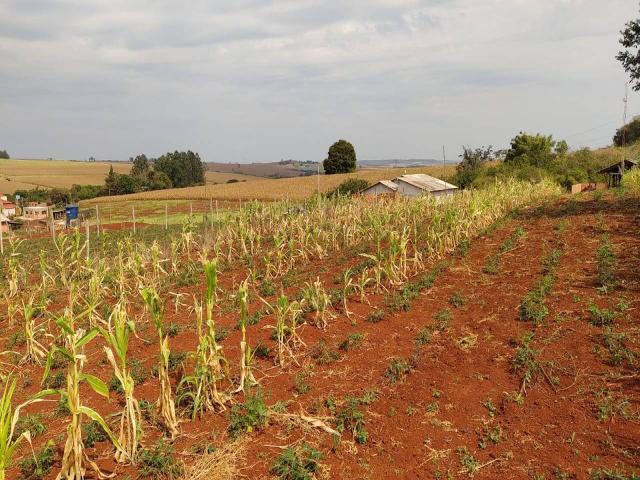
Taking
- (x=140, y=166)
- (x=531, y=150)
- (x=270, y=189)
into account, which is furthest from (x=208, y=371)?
(x=140, y=166)

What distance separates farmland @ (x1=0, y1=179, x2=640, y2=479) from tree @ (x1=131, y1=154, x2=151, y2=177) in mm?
71695

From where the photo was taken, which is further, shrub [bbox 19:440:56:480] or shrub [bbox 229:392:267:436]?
shrub [bbox 229:392:267:436]

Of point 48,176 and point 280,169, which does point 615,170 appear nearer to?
point 48,176

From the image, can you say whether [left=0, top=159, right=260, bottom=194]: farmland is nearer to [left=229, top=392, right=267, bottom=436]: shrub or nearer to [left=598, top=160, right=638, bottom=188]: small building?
[left=598, top=160, right=638, bottom=188]: small building

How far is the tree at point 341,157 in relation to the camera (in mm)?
60250

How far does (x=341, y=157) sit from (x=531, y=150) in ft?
83.1

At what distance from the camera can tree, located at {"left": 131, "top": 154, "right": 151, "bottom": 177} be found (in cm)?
7606

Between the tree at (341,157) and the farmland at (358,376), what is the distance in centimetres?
5188

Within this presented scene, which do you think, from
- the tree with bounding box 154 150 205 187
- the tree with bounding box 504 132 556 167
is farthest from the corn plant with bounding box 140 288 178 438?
the tree with bounding box 154 150 205 187

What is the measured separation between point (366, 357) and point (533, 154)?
3669 centimetres

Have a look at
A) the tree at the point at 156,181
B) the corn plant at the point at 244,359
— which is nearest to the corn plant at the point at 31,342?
the corn plant at the point at 244,359

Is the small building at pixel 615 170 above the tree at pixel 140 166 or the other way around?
the other way around

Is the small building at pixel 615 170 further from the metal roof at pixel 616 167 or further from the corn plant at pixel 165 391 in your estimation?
the corn plant at pixel 165 391

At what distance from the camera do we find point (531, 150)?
3975cm
